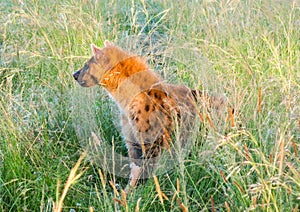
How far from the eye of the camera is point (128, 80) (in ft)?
12.3

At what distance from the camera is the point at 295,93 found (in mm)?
3225

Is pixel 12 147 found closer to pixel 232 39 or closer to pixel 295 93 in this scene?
pixel 295 93

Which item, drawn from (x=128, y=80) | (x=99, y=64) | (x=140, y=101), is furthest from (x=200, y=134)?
(x=99, y=64)

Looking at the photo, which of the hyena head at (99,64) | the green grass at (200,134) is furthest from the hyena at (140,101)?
the green grass at (200,134)

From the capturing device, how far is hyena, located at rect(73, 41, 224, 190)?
3509 millimetres

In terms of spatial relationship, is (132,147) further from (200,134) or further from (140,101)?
(200,134)

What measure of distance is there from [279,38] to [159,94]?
167 cm

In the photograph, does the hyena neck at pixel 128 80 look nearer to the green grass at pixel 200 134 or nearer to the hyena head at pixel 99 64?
the hyena head at pixel 99 64

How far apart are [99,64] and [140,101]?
0.43 m

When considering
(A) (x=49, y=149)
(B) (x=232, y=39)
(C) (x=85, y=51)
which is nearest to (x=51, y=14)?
(C) (x=85, y=51)

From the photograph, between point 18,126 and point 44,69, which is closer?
point 18,126

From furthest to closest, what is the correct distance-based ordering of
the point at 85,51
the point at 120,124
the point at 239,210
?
the point at 85,51, the point at 120,124, the point at 239,210

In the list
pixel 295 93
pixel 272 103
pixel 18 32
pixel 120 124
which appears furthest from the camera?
pixel 18 32

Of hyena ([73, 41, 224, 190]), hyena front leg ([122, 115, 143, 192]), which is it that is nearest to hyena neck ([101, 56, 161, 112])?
hyena ([73, 41, 224, 190])
